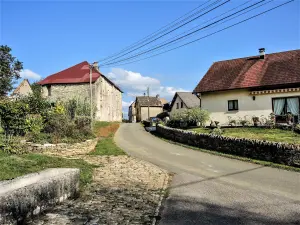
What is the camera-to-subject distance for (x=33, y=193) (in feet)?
18.7

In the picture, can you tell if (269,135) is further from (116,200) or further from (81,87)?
(81,87)

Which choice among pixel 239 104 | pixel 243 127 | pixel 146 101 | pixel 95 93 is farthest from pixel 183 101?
pixel 243 127

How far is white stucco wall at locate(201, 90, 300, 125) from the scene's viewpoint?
75.5 ft

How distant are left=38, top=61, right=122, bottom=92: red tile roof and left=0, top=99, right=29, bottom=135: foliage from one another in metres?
26.6

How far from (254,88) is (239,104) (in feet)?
5.84

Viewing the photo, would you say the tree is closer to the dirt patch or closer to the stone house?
the stone house

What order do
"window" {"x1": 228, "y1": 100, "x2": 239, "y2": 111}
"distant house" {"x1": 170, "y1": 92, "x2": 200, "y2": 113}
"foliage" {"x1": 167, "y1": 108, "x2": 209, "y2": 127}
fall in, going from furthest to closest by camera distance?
"distant house" {"x1": 170, "y1": 92, "x2": 200, "y2": 113} → "window" {"x1": 228, "y1": 100, "x2": 239, "y2": 111} → "foliage" {"x1": 167, "y1": 108, "x2": 209, "y2": 127}

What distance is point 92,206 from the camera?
→ 6648mm

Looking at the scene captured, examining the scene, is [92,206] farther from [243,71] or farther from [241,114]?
[243,71]

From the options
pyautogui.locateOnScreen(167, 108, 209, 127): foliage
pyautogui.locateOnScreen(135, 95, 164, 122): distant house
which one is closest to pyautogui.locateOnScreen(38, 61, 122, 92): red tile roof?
pyautogui.locateOnScreen(167, 108, 209, 127): foliage

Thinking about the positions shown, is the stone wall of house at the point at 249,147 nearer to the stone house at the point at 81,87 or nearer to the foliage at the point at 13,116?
the foliage at the point at 13,116

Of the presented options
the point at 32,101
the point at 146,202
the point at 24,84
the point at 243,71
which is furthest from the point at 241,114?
the point at 24,84

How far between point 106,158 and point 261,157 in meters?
7.47

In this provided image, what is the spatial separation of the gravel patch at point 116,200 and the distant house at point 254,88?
572 inches
